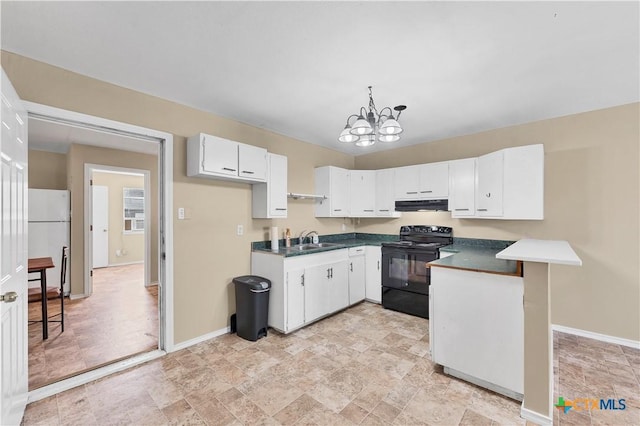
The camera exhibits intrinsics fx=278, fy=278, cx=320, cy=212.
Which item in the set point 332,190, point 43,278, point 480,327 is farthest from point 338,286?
point 43,278

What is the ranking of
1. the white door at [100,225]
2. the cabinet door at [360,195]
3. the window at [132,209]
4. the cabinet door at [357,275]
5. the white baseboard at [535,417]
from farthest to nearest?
the window at [132,209]
the white door at [100,225]
the cabinet door at [360,195]
the cabinet door at [357,275]
the white baseboard at [535,417]

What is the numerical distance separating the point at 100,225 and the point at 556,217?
354 inches

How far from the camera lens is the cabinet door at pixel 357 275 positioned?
13.3 ft

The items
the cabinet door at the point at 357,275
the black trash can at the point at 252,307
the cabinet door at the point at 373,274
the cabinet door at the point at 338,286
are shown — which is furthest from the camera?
the cabinet door at the point at 373,274

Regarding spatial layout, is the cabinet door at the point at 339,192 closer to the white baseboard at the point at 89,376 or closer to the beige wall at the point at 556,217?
the beige wall at the point at 556,217

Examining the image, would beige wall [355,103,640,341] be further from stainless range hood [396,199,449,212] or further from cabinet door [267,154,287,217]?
cabinet door [267,154,287,217]

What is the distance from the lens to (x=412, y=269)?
3.77 m

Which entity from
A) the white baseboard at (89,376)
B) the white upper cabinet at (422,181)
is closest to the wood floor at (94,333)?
the white baseboard at (89,376)

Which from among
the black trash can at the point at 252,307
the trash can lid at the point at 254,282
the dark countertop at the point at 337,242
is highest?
the dark countertop at the point at 337,242

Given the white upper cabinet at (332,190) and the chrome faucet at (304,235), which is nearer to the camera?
the chrome faucet at (304,235)

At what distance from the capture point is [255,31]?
5.74ft

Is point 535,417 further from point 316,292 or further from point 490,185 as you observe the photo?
point 490,185

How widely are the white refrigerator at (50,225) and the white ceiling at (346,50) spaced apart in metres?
3.38

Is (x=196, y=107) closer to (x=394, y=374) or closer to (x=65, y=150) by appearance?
(x=394, y=374)
